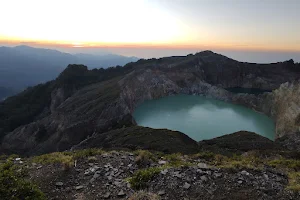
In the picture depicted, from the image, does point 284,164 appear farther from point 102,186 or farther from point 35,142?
point 35,142

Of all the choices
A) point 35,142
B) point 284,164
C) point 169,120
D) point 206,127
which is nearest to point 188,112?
point 169,120

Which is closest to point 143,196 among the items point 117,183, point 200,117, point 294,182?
point 117,183

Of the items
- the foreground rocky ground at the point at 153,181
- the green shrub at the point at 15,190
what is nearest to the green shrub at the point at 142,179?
the foreground rocky ground at the point at 153,181

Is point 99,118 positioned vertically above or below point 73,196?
below

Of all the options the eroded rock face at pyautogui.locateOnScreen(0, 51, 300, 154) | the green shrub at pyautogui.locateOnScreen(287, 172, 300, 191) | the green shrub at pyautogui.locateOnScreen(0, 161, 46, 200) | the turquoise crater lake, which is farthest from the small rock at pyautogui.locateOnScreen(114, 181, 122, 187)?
the eroded rock face at pyautogui.locateOnScreen(0, 51, 300, 154)

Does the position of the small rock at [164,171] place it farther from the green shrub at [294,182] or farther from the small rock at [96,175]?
the green shrub at [294,182]

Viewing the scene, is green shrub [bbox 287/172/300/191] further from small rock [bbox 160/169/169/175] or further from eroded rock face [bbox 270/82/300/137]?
eroded rock face [bbox 270/82/300/137]
